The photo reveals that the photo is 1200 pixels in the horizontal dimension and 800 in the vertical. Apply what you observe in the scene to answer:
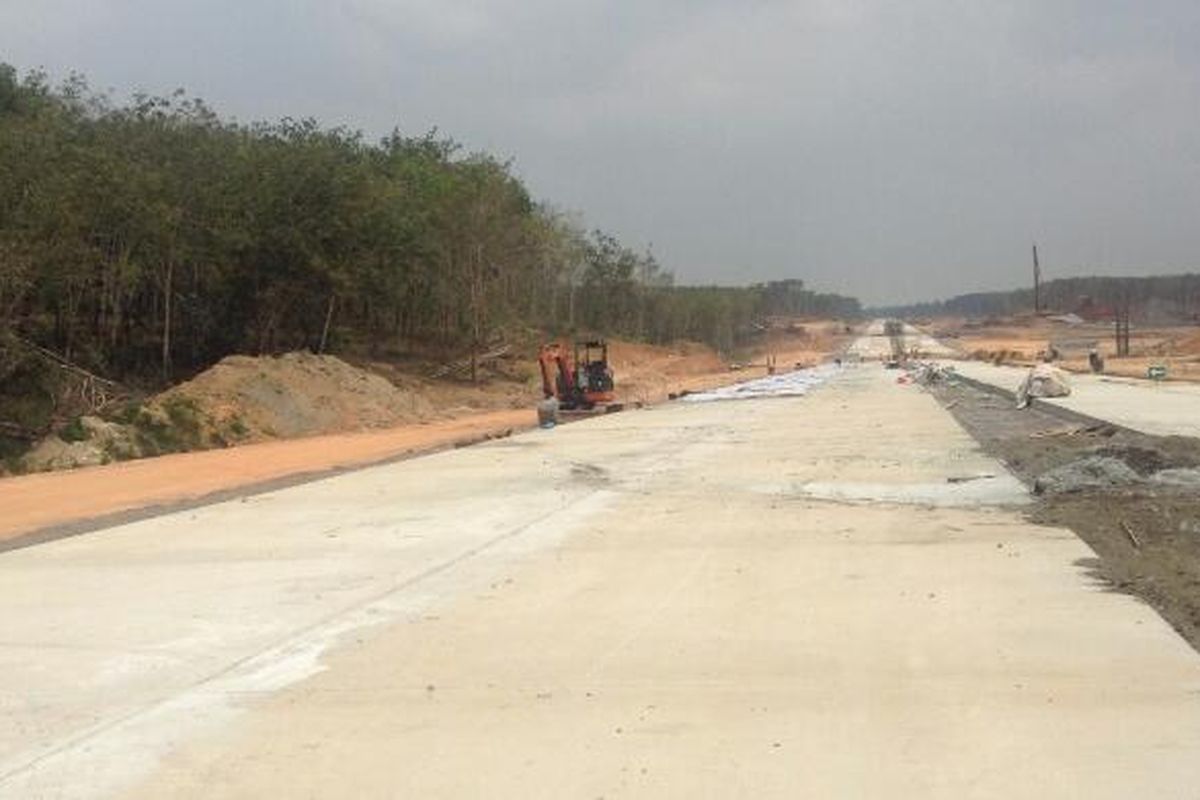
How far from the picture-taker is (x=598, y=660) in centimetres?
727

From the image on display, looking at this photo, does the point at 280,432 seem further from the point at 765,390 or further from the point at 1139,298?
the point at 1139,298

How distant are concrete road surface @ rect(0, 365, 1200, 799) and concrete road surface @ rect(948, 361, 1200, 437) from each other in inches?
446

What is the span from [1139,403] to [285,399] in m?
22.7

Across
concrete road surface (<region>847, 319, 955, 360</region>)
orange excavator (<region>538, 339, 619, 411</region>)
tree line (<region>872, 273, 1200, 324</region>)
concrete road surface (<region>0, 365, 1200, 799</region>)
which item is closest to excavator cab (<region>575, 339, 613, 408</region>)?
orange excavator (<region>538, 339, 619, 411</region>)

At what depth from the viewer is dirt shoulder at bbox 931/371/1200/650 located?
28.9 feet

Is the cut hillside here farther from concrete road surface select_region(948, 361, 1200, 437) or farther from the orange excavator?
concrete road surface select_region(948, 361, 1200, 437)

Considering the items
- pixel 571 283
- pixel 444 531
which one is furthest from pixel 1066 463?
pixel 571 283

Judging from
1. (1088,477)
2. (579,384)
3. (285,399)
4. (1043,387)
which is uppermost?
(285,399)

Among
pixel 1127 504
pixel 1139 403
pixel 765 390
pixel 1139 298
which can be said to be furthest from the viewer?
pixel 1139 298

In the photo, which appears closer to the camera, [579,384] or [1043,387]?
[1043,387]

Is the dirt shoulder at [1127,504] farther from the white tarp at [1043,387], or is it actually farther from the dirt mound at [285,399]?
the dirt mound at [285,399]

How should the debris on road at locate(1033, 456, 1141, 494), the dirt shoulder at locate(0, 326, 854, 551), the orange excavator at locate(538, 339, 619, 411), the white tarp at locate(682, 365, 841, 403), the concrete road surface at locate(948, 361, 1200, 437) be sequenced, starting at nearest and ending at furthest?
the debris on road at locate(1033, 456, 1141, 494)
the dirt shoulder at locate(0, 326, 854, 551)
the concrete road surface at locate(948, 361, 1200, 437)
the orange excavator at locate(538, 339, 619, 411)
the white tarp at locate(682, 365, 841, 403)

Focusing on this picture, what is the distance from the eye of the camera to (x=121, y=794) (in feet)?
16.9

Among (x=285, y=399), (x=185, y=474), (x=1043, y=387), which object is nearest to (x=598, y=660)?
(x=185, y=474)
